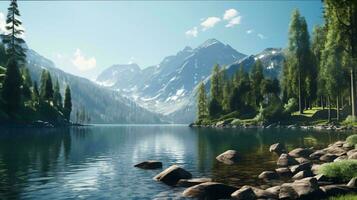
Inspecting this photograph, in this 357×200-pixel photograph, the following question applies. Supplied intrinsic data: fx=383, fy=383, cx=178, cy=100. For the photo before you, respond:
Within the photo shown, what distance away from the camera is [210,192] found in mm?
22672

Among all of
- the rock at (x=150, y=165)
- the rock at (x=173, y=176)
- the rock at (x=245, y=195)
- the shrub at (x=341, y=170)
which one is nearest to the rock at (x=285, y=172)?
the shrub at (x=341, y=170)

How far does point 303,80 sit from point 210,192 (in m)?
109

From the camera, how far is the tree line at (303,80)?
61.3m

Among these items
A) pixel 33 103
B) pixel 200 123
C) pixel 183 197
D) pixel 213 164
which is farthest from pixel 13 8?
pixel 183 197

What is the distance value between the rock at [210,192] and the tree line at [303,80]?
35.8 m

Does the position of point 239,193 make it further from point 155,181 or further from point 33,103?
point 33,103

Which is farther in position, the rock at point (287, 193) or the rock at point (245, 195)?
the rock at point (245, 195)

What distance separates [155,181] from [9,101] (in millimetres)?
96187

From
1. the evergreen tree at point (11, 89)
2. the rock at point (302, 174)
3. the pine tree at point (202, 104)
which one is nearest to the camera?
the rock at point (302, 174)

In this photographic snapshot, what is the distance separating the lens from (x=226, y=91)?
17262cm

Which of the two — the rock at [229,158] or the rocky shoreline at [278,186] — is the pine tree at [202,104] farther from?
the rocky shoreline at [278,186]

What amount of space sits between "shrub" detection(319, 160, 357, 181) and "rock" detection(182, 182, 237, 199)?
7.19m

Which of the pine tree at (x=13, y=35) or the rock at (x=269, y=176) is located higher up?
the pine tree at (x=13, y=35)

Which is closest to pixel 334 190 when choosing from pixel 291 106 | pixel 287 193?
pixel 287 193
